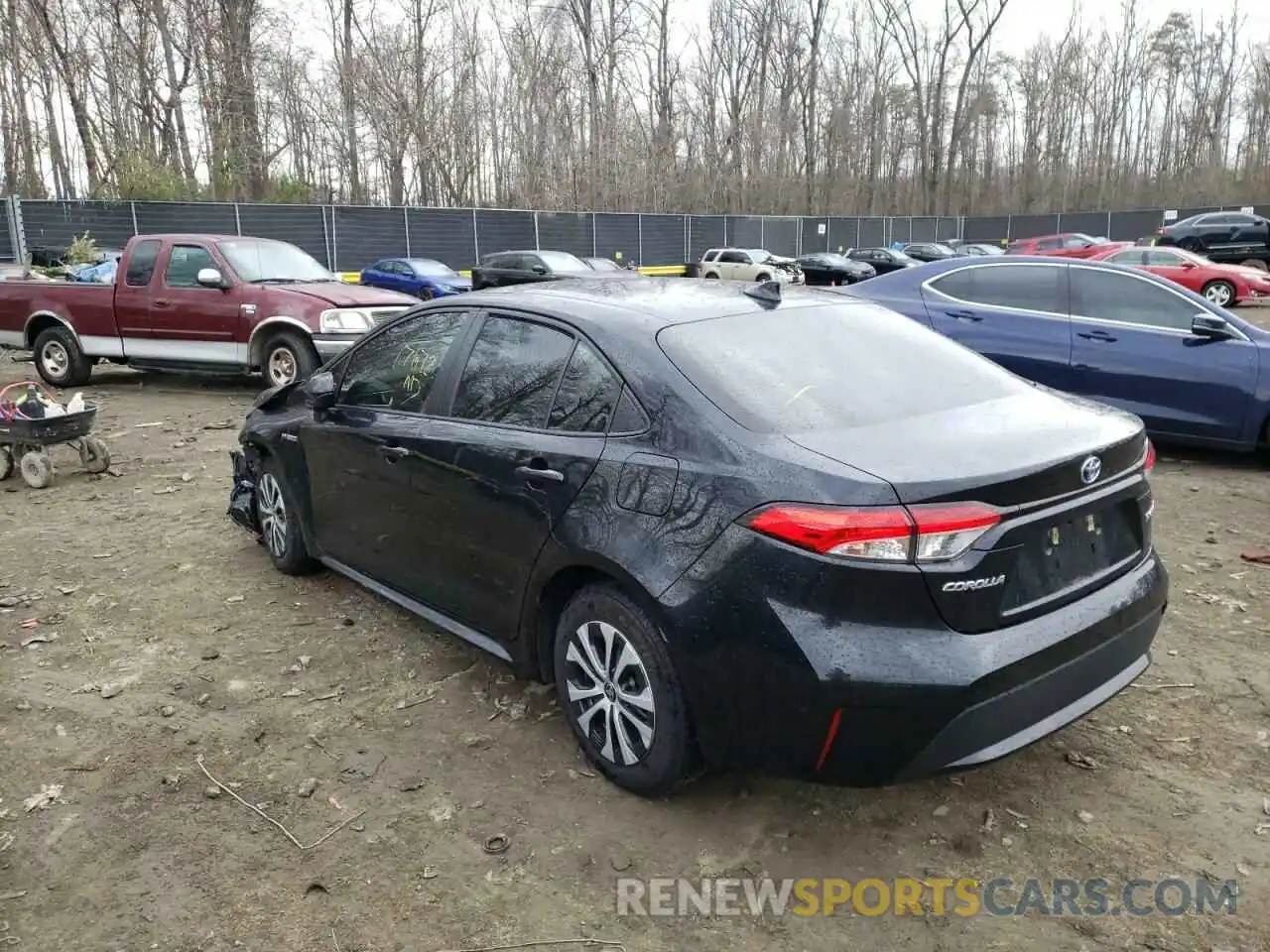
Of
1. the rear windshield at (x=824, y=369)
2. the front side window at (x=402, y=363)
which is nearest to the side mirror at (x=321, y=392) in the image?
the front side window at (x=402, y=363)

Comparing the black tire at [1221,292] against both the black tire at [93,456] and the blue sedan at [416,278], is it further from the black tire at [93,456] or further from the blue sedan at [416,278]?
the black tire at [93,456]

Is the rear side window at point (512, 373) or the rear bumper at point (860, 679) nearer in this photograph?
the rear bumper at point (860, 679)

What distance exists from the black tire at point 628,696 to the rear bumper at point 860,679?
0.10 m

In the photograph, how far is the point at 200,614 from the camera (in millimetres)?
4766

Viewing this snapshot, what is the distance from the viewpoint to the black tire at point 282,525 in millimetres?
4961

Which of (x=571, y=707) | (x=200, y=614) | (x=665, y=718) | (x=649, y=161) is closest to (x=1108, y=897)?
(x=665, y=718)

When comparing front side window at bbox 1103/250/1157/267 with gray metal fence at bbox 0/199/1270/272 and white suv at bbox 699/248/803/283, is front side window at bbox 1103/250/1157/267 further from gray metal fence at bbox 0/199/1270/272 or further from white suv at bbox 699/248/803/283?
gray metal fence at bbox 0/199/1270/272

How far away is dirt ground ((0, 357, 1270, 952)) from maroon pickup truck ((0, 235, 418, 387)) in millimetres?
5846

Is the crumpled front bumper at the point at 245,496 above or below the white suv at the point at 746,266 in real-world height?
below

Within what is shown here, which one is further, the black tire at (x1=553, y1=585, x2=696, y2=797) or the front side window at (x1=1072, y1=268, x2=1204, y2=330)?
the front side window at (x1=1072, y1=268, x2=1204, y2=330)

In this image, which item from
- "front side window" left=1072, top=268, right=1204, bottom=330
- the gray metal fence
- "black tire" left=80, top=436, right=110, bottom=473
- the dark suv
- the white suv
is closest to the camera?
"front side window" left=1072, top=268, right=1204, bottom=330

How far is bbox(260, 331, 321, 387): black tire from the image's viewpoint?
1013 cm

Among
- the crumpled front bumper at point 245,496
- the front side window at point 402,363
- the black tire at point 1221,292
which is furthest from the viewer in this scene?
the black tire at point 1221,292

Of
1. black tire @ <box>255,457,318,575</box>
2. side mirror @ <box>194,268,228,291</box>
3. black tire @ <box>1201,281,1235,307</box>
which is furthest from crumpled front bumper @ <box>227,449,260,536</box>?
black tire @ <box>1201,281,1235,307</box>
